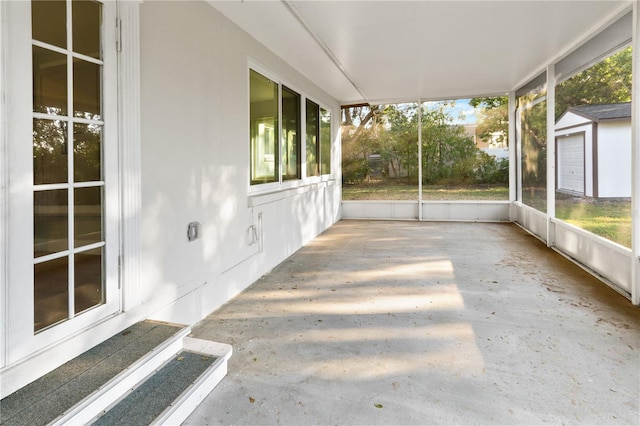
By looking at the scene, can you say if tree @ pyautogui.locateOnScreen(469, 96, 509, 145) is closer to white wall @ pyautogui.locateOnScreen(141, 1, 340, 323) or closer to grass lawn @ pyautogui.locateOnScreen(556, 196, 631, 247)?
grass lawn @ pyautogui.locateOnScreen(556, 196, 631, 247)

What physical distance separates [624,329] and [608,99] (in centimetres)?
245

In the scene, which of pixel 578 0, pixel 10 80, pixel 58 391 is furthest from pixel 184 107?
pixel 578 0

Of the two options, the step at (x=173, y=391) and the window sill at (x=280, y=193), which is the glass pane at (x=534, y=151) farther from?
the step at (x=173, y=391)

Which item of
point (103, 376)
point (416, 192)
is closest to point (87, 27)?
point (103, 376)

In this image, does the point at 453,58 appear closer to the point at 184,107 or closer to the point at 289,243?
the point at 289,243

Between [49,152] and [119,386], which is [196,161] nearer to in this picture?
[49,152]

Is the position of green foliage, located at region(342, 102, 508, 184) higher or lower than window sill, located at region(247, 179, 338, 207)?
higher

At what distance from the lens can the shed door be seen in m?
4.50

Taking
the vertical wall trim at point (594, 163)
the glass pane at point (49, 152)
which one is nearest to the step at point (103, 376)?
the glass pane at point (49, 152)

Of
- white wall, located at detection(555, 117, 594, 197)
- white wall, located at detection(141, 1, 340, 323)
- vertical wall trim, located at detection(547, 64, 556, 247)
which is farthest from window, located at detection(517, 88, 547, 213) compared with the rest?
white wall, located at detection(141, 1, 340, 323)

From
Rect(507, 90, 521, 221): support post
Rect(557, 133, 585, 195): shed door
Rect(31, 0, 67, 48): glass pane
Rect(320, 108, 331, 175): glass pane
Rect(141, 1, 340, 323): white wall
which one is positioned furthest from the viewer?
Rect(507, 90, 521, 221): support post

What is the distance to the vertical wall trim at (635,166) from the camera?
3.12 meters

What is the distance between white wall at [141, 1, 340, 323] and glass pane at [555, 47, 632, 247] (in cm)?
369

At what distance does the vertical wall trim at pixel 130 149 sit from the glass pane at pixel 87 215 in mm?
137
